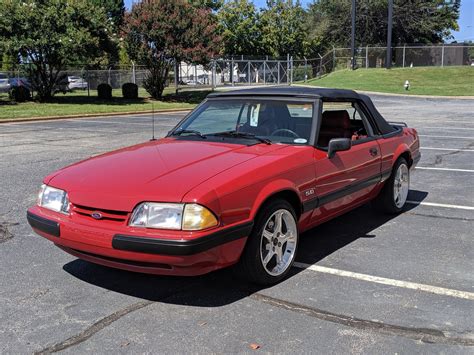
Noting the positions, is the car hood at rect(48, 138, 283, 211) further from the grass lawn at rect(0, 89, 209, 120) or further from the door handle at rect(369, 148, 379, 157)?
the grass lawn at rect(0, 89, 209, 120)

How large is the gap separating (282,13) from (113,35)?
1624 inches

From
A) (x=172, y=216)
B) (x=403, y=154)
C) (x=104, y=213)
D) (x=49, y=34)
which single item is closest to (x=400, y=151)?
(x=403, y=154)

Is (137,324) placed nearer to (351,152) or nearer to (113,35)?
(351,152)

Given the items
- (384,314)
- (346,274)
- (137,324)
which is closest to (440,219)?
(346,274)

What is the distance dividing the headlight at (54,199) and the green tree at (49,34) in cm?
2283

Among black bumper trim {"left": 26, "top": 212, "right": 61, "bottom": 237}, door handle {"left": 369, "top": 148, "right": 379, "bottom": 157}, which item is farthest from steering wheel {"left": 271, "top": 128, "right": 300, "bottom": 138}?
black bumper trim {"left": 26, "top": 212, "right": 61, "bottom": 237}

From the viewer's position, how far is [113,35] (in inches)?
1128

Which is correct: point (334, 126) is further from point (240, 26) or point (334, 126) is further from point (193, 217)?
point (240, 26)

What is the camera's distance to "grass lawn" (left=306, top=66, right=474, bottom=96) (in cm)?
3775

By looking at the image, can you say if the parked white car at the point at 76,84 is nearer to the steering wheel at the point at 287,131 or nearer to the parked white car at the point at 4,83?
the parked white car at the point at 4,83

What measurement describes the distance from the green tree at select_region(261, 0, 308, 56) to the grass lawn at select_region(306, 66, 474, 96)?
18.8 meters

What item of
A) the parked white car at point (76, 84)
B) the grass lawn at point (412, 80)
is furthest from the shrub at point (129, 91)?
the grass lawn at point (412, 80)

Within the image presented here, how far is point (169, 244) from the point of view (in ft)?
10.7

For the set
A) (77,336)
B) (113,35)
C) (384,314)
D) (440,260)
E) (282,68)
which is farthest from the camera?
(282,68)
